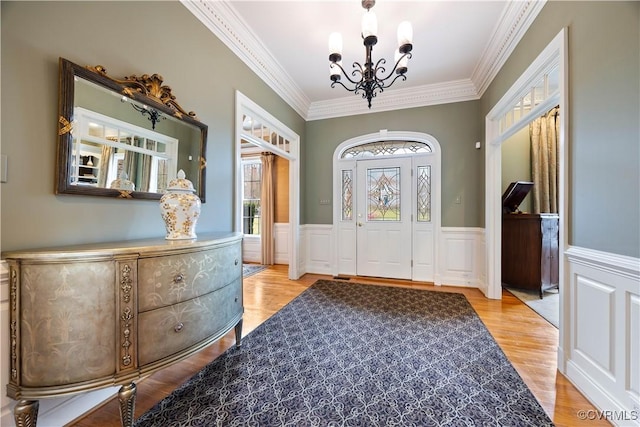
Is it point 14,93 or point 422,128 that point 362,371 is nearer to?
point 14,93

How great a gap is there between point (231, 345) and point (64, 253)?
4.91 ft

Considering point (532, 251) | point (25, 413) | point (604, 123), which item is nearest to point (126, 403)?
point (25, 413)

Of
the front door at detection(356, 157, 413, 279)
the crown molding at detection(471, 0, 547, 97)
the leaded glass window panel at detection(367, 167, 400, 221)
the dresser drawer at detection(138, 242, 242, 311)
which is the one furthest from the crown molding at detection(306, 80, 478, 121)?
the dresser drawer at detection(138, 242, 242, 311)

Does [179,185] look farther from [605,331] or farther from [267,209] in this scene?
[267,209]

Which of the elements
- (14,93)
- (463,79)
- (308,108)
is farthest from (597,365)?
(308,108)

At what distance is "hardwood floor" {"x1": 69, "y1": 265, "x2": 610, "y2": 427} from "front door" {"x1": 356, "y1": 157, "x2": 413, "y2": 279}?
627 mm

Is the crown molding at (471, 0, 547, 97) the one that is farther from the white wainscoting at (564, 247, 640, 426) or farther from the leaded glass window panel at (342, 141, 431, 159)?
the white wainscoting at (564, 247, 640, 426)

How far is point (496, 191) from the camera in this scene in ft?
11.1

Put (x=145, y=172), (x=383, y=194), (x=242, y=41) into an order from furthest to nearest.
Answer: (x=383, y=194), (x=242, y=41), (x=145, y=172)

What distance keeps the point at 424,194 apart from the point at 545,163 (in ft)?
6.79

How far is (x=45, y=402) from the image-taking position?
1290 millimetres

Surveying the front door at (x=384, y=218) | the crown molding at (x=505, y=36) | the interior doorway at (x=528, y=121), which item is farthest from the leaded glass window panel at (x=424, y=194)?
the crown molding at (x=505, y=36)

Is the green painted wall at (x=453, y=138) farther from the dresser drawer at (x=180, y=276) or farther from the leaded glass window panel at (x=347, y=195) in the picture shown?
the dresser drawer at (x=180, y=276)

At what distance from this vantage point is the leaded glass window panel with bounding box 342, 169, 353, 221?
15.1ft
